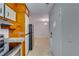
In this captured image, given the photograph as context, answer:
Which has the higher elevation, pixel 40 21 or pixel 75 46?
pixel 40 21

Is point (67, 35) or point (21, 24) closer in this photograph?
point (67, 35)

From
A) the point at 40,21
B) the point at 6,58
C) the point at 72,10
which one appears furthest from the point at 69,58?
the point at 40,21

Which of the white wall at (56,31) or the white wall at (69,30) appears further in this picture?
the white wall at (56,31)

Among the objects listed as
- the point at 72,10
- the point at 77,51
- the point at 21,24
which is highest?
the point at 72,10

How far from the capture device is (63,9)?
9.86 feet

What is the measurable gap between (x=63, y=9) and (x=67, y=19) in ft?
Answer: 0.97

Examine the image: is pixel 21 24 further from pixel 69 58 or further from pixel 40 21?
pixel 40 21

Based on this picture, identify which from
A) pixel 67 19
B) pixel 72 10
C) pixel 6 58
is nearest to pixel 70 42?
pixel 67 19

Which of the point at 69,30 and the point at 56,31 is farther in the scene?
the point at 56,31

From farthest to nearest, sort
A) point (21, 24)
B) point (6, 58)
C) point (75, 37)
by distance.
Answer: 1. point (21, 24)
2. point (75, 37)
3. point (6, 58)

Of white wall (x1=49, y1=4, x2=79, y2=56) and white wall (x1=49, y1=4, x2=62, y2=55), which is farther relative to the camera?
white wall (x1=49, y1=4, x2=62, y2=55)

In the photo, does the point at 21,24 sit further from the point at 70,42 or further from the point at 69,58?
the point at 69,58

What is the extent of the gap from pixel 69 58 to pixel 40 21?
37.4 ft

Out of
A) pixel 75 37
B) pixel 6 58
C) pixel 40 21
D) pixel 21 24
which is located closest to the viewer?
pixel 6 58
